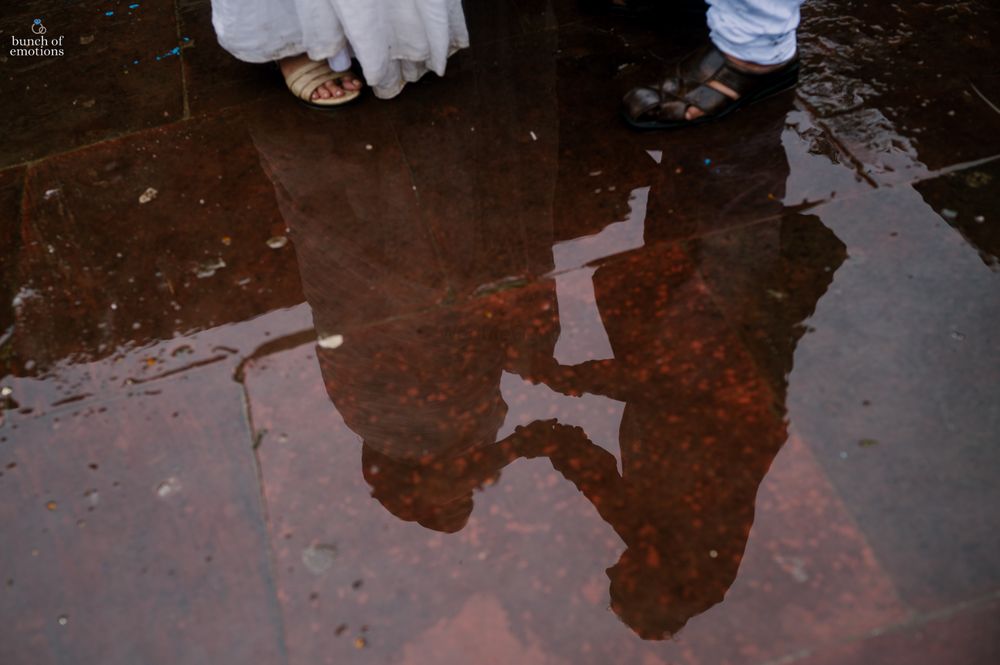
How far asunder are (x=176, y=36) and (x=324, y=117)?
84 centimetres

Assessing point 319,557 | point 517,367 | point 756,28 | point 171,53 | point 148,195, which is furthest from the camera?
point 171,53

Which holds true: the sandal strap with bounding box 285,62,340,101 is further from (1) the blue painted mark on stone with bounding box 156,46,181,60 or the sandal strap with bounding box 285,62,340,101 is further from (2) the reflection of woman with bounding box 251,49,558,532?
(1) the blue painted mark on stone with bounding box 156,46,181,60

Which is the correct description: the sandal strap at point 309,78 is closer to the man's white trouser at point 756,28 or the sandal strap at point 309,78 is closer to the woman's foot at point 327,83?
the woman's foot at point 327,83

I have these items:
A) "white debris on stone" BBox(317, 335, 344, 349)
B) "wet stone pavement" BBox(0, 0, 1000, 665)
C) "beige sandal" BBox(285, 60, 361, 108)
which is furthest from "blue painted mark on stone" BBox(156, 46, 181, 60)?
"white debris on stone" BBox(317, 335, 344, 349)

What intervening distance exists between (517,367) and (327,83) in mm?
1198

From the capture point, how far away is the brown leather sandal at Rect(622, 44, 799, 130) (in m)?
2.26

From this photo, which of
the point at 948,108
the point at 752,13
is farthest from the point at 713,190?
the point at 948,108

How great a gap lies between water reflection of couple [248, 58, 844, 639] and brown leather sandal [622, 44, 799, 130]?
141mm

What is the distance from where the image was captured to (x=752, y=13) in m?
2.15

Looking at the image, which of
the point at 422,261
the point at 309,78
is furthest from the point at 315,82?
the point at 422,261

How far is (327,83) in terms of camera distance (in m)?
2.44

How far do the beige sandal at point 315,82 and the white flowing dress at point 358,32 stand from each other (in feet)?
0.19

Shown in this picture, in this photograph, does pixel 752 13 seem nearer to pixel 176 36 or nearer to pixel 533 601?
pixel 533 601

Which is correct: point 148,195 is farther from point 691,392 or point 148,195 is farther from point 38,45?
point 691,392
